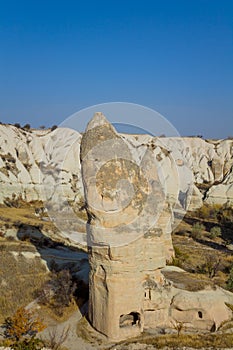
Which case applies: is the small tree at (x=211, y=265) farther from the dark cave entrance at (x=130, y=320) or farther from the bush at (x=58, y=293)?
the bush at (x=58, y=293)

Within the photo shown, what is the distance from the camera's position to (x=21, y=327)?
10.4 meters

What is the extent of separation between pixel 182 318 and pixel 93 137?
262 inches

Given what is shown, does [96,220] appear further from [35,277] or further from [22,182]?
[22,182]

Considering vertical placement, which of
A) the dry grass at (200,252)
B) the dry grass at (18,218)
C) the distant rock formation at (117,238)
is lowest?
the dry grass at (200,252)

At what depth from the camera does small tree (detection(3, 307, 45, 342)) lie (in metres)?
10.3

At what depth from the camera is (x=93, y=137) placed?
10305 millimetres

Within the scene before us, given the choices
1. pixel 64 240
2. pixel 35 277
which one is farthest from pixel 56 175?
pixel 35 277

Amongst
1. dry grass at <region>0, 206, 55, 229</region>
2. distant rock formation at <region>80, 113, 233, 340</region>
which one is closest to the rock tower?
distant rock formation at <region>80, 113, 233, 340</region>

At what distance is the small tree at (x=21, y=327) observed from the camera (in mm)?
10338

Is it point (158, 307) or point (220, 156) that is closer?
point (158, 307)

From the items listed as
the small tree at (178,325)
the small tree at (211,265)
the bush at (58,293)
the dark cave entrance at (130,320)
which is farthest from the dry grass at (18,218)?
the small tree at (178,325)

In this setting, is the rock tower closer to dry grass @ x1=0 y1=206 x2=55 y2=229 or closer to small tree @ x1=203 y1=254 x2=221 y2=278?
small tree @ x1=203 y1=254 x2=221 y2=278

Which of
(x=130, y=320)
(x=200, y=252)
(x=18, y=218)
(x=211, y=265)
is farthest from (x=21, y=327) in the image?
(x=18, y=218)

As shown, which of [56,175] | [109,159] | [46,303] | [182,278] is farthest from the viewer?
[56,175]
